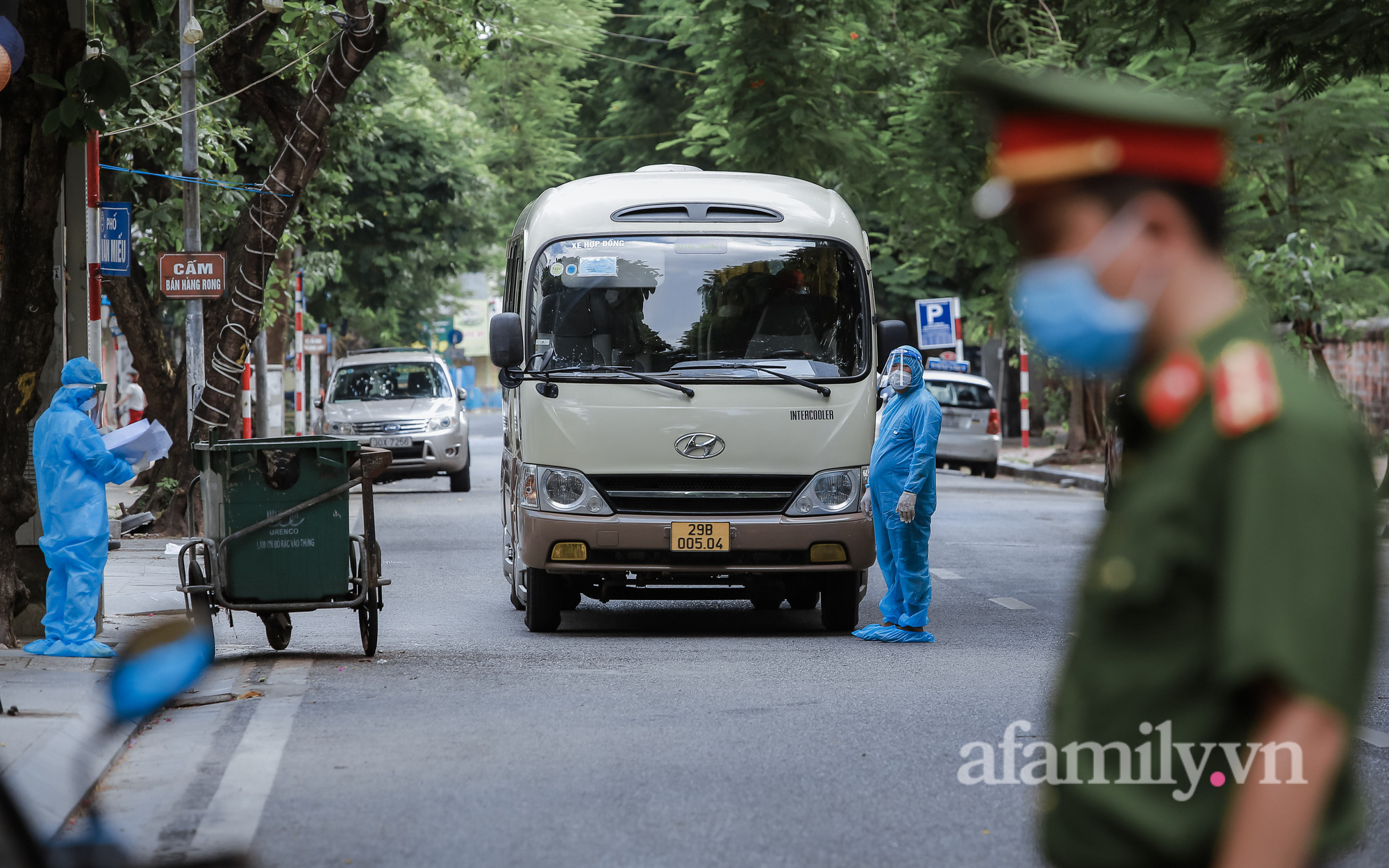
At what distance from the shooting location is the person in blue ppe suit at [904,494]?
10828 millimetres

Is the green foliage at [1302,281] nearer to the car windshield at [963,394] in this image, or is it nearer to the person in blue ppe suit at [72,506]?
the car windshield at [963,394]

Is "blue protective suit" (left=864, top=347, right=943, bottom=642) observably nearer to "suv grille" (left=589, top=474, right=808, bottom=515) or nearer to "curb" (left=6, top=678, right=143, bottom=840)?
"suv grille" (left=589, top=474, right=808, bottom=515)

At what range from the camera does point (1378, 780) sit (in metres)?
6.54

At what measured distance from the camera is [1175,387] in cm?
201

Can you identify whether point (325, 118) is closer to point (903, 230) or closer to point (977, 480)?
point (903, 230)

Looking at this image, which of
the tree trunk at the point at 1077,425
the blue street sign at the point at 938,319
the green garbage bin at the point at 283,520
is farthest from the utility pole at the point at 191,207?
the tree trunk at the point at 1077,425

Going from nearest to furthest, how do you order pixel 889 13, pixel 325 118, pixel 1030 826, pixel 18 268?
pixel 1030 826 → pixel 18 268 → pixel 325 118 → pixel 889 13

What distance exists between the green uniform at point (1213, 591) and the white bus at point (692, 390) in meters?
8.41

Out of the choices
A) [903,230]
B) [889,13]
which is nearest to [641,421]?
[889,13]

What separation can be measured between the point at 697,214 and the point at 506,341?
1457mm

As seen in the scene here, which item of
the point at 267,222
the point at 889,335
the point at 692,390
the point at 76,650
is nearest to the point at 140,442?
the point at 76,650

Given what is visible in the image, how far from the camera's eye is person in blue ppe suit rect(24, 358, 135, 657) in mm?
9695

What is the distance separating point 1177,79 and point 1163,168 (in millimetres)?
17860

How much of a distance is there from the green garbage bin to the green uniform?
Answer: 7744 mm
